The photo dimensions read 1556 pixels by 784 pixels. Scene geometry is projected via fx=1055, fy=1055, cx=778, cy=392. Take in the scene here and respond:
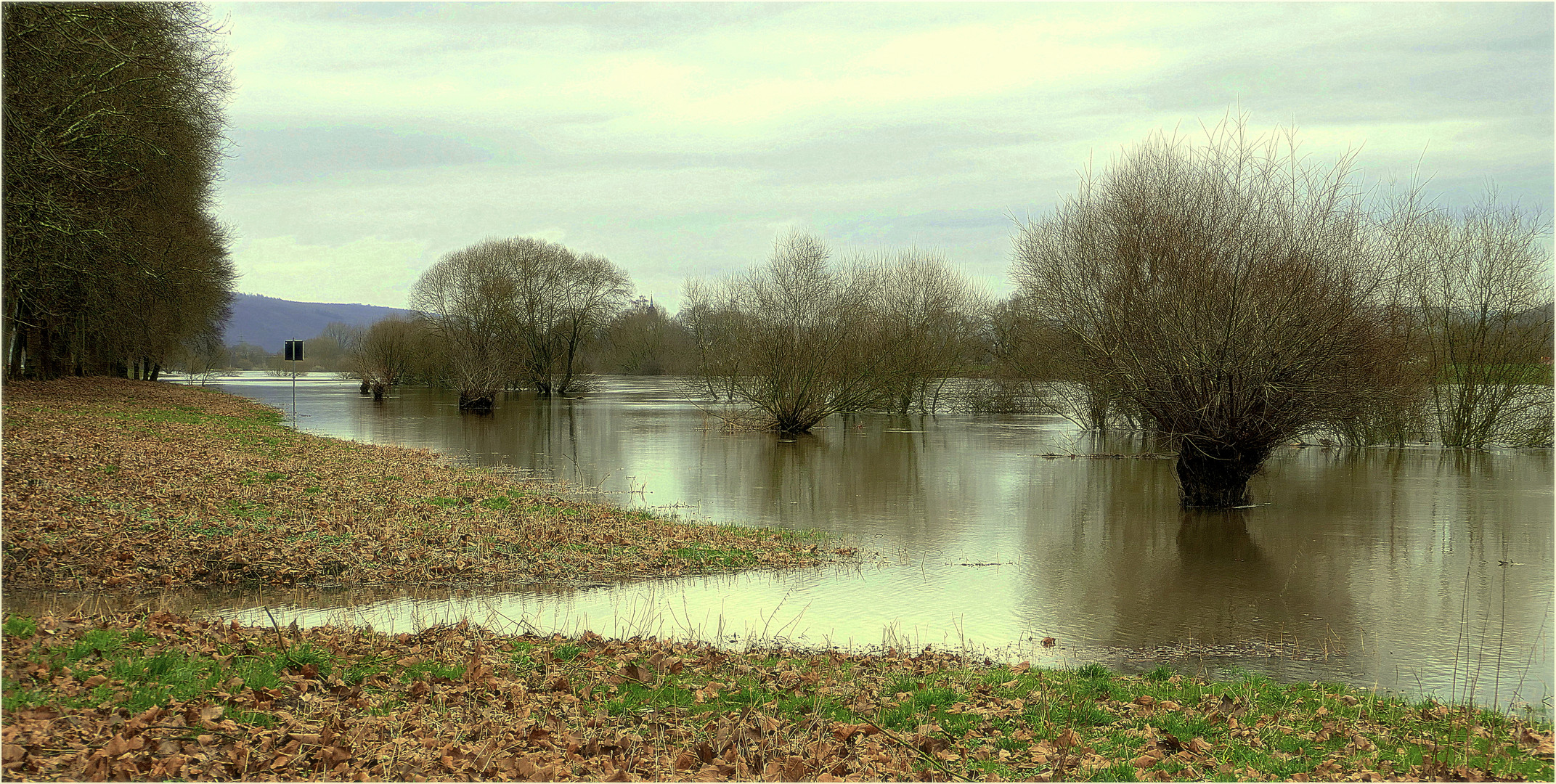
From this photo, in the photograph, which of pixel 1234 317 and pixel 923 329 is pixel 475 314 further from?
pixel 1234 317

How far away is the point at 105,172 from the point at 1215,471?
21.5 m

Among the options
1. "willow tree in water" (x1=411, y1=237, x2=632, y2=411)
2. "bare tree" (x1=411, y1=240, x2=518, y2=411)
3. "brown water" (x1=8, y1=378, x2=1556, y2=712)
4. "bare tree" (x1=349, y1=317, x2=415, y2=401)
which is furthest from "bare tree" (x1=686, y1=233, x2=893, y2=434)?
"bare tree" (x1=349, y1=317, x2=415, y2=401)

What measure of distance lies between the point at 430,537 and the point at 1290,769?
10.4 meters

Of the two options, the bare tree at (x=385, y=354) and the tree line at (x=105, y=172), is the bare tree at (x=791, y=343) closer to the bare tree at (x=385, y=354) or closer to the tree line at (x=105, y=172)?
the tree line at (x=105, y=172)

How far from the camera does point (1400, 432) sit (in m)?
35.8

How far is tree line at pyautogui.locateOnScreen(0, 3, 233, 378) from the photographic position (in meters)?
16.4

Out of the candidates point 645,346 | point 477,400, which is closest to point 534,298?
point 477,400

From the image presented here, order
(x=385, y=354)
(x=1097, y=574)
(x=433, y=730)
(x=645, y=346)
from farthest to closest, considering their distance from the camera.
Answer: (x=645, y=346)
(x=385, y=354)
(x=1097, y=574)
(x=433, y=730)

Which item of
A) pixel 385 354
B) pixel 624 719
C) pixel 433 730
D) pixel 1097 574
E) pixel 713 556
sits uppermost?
pixel 385 354

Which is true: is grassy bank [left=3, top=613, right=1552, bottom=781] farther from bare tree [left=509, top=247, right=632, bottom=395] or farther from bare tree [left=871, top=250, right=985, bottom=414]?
bare tree [left=509, top=247, right=632, bottom=395]

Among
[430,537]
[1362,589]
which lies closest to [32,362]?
[430,537]

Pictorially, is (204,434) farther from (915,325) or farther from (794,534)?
(915,325)

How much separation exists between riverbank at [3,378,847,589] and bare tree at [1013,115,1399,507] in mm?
7802

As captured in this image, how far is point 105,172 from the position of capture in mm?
19922
